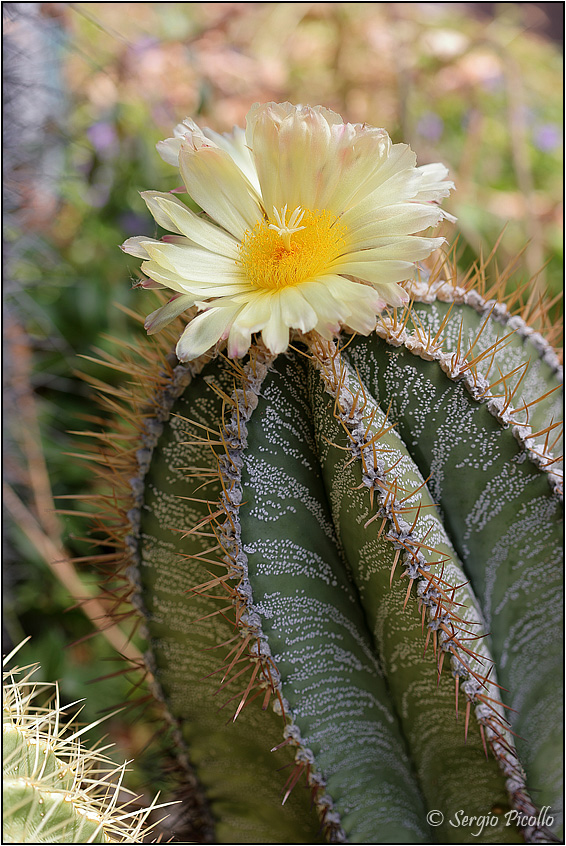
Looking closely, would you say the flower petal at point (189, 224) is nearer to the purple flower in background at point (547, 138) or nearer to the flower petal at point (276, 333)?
the flower petal at point (276, 333)

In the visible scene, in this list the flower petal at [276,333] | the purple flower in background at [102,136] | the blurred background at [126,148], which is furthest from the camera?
the purple flower in background at [102,136]

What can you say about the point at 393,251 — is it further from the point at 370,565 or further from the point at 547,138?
the point at 547,138

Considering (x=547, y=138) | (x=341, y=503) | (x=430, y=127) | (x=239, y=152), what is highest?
(x=430, y=127)

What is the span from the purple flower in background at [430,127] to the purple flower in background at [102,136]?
598 mm

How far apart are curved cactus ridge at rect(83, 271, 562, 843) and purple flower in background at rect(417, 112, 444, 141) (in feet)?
→ 3.22

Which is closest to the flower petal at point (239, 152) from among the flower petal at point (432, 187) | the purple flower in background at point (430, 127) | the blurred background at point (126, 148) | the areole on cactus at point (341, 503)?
the areole on cactus at point (341, 503)

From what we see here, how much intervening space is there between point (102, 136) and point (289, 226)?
884 mm

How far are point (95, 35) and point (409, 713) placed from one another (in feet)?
4.87

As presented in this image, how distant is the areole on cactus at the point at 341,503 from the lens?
425 mm

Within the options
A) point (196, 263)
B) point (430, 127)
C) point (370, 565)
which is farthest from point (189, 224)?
point (430, 127)

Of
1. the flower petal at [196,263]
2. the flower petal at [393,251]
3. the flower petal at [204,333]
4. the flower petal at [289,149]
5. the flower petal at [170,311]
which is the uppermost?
the flower petal at [289,149]

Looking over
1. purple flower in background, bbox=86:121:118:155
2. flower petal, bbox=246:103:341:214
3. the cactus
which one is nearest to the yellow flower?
flower petal, bbox=246:103:341:214

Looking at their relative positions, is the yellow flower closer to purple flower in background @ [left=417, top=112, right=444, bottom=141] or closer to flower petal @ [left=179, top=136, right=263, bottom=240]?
flower petal @ [left=179, top=136, right=263, bottom=240]

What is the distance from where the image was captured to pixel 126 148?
1200 mm
